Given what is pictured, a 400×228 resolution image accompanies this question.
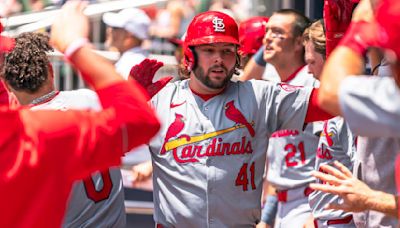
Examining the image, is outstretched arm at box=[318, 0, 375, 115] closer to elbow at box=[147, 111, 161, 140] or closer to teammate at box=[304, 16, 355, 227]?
elbow at box=[147, 111, 161, 140]

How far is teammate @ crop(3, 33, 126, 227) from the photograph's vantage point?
508 centimetres

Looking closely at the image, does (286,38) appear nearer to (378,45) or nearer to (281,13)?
(281,13)

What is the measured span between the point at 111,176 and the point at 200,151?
23.1 inches

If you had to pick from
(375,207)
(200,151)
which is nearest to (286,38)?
(200,151)

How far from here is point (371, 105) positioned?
2789mm

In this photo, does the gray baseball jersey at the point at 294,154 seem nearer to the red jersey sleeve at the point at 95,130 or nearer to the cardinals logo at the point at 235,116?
the cardinals logo at the point at 235,116

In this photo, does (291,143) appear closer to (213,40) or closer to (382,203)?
(213,40)

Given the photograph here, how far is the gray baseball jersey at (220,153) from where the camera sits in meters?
5.09

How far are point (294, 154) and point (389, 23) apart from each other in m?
4.22

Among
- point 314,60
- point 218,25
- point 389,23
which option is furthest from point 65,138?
point 314,60

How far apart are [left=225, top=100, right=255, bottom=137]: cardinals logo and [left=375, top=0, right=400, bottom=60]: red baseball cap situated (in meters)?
2.47

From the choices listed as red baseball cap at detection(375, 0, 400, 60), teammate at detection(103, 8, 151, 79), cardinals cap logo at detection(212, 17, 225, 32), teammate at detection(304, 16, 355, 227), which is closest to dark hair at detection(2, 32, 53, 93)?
cardinals cap logo at detection(212, 17, 225, 32)

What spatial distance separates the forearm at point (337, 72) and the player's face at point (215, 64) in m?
2.35

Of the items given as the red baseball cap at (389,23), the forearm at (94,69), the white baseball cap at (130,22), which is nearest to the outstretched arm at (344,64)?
the red baseball cap at (389,23)
